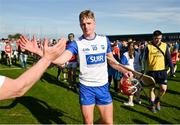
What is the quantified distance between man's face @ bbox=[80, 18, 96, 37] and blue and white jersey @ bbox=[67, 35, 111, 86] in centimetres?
16

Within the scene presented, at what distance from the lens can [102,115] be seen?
6.32 m

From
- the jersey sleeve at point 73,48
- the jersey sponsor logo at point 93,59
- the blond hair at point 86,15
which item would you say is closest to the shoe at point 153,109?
the jersey sponsor logo at point 93,59

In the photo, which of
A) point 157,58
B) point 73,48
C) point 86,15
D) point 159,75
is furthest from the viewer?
point 159,75

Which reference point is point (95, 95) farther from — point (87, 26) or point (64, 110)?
point (64, 110)

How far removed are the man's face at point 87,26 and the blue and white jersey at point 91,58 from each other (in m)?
0.16

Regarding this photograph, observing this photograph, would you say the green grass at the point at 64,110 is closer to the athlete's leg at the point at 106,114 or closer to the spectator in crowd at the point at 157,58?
the spectator in crowd at the point at 157,58

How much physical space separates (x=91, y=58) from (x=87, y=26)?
54cm

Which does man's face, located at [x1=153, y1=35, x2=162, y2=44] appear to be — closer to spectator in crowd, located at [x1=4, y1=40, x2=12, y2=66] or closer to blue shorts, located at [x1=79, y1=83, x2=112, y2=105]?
blue shorts, located at [x1=79, y1=83, x2=112, y2=105]

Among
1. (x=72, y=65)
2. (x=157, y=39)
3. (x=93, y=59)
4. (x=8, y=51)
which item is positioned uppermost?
(x=157, y=39)

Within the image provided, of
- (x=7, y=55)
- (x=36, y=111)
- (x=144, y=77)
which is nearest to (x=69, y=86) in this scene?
(x=36, y=111)

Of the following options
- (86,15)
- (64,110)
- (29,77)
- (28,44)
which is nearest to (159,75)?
(64,110)

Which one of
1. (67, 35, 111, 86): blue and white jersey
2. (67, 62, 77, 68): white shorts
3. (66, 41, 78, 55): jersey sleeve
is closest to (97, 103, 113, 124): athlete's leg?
(67, 35, 111, 86): blue and white jersey

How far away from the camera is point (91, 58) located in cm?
617

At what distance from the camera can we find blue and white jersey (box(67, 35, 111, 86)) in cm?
618
